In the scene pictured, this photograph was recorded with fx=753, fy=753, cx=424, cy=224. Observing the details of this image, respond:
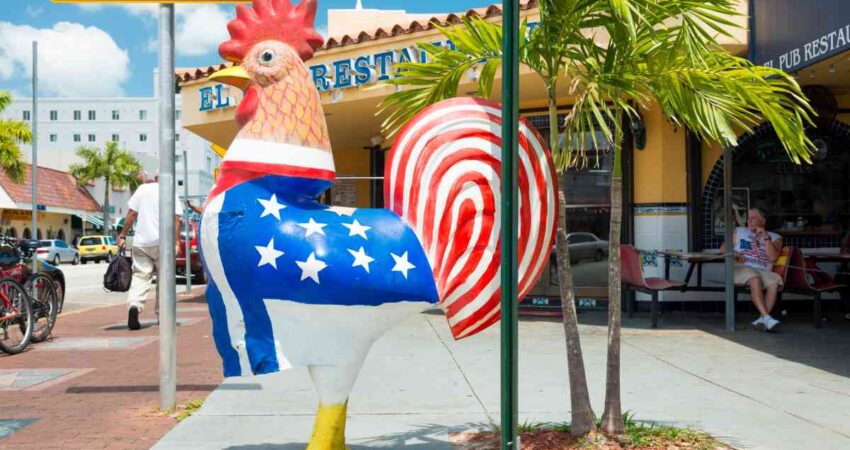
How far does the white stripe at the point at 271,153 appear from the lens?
3.31 meters

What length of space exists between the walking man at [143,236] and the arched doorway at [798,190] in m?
8.25

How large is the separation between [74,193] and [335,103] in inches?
1867

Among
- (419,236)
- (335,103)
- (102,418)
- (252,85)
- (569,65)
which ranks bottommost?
(102,418)

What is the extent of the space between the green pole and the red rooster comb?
1023 mm

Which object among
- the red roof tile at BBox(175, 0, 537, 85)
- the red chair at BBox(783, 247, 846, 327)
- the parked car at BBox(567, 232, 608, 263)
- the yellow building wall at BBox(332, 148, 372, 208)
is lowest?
the red chair at BBox(783, 247, 846, 327)

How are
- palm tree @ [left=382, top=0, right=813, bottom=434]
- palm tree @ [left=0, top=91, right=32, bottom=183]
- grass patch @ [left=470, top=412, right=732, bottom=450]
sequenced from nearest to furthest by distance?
palm tree @ [left=382, top=0, right=813, bottom=434]
grass patch @ [left=470, top=412, right=732, bottom=450]
palm tree @ [left=0, top=91, right=32, bottom=183]

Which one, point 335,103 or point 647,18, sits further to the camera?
point 335,103

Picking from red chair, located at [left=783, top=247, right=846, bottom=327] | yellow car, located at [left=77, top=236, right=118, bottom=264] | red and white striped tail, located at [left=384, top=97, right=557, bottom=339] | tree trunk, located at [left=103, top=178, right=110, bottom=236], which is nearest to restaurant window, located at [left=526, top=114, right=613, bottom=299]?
red chair, located at [left=783, top=247, right=846, bottom=327]

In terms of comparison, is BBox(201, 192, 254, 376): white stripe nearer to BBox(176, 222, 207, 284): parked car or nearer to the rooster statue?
the rooster statue

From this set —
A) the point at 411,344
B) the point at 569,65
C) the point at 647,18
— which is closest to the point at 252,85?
the point at 569,65

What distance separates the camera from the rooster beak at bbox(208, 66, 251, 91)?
3.37 m

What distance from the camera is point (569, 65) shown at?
4.36 metres

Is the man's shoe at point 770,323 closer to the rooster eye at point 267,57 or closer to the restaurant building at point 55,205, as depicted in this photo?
the rooster eye at point 267,57

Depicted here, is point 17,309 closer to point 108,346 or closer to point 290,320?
point 108,346
